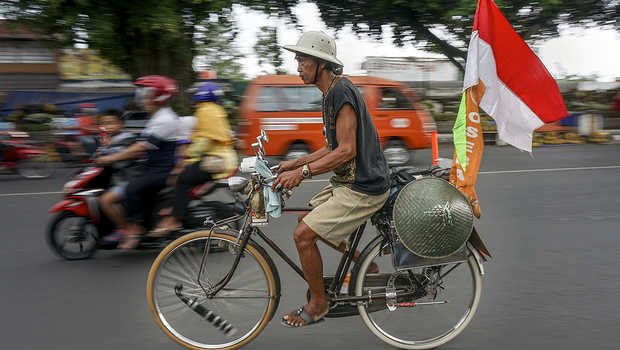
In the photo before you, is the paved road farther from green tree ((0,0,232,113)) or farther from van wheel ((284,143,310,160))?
green tree ((0,0,232,113))

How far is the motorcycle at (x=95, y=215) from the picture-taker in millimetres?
5008

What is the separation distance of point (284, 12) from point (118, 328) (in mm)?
15105

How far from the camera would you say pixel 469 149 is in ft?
10.6

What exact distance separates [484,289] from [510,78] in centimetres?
184

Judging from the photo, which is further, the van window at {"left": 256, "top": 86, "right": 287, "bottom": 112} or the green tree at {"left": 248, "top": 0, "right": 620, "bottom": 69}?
the green tree at {"left": 248, "top": 0, "right": 620, "bottom": 69}

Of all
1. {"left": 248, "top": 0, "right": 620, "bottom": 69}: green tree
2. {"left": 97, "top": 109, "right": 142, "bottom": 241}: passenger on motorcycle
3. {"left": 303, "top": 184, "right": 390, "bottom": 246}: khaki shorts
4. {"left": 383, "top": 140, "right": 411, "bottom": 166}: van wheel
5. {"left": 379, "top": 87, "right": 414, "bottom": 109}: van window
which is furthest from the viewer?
{"left": 248, "top": 0, "right": 620, "bottom": 69}: green tree

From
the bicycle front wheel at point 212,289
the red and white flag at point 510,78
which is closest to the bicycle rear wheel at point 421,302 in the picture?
the bicycle front wheel at point 212,289

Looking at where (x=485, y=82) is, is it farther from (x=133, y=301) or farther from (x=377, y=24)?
(x=377, y=24)

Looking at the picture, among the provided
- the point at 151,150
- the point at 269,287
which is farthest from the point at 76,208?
the point at 269,287

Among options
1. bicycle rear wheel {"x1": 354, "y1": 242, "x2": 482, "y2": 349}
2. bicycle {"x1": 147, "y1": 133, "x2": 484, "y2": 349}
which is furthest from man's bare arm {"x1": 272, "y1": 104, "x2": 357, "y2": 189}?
bicycle rear wheel {"x1": 354, "y1": 242, "x2": 482, "y2": 349}

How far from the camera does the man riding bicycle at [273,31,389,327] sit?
9.66 ft

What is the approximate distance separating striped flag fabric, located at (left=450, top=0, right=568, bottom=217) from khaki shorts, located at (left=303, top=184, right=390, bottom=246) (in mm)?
537

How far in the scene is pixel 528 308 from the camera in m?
3.98

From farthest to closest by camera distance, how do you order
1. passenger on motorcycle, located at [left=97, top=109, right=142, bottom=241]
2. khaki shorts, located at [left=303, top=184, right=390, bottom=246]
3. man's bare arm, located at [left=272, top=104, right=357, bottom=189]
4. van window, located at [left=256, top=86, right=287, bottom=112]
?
van window, located at [left=256, top=86, right=287, bottom=112], passenger on motorcycle, located at [left=97, top=109, right=142, bottom=241], khaki shorts, located at [left=303, top=184, right=390, bottom=246], man's bare arm, located at [left=272, top=104, right=357, bottom=189]
